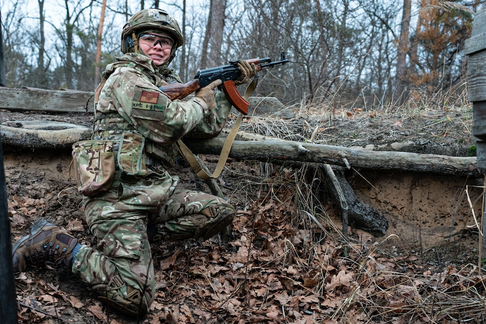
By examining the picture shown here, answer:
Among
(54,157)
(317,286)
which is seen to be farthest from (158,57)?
(317,286)

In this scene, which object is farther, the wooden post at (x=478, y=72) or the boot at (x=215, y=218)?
the boot at (x=215, y=218)

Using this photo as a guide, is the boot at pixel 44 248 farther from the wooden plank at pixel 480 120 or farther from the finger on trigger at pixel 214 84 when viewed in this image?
the wooden plank at pixel 480 120

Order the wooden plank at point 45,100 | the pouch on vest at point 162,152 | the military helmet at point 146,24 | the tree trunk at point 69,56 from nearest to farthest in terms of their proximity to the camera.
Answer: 1. the pouch on vest at point 162,152
2. the military helmet at point 146,24
3. the wooden plank at point 45,100
4. the tree trunk at point 69,56

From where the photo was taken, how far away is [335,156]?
11.8ft

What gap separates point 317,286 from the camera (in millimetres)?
3098

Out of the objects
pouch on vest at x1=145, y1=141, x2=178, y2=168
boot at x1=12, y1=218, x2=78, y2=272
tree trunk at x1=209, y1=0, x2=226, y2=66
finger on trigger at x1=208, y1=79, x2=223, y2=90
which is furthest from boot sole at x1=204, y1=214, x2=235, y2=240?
tree trunk at x1=209, y1=0, x2=226, y2=66

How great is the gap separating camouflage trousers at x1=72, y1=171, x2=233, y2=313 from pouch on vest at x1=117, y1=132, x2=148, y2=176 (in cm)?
10

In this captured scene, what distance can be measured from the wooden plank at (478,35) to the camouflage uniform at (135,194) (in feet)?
6.90

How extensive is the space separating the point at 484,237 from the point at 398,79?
9.94 metres

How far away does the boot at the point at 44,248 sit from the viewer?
2697mm

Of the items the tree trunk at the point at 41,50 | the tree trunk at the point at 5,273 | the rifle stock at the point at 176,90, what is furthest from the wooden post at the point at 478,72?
the tree trunk at the point at 41,50

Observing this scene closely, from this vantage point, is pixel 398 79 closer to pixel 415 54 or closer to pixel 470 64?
pixel 415 54

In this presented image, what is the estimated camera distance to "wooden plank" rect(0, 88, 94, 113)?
559cm

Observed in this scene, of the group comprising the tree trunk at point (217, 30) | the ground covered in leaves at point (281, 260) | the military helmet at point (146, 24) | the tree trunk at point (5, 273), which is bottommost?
the ground covered in leaves at point (281, 260)
